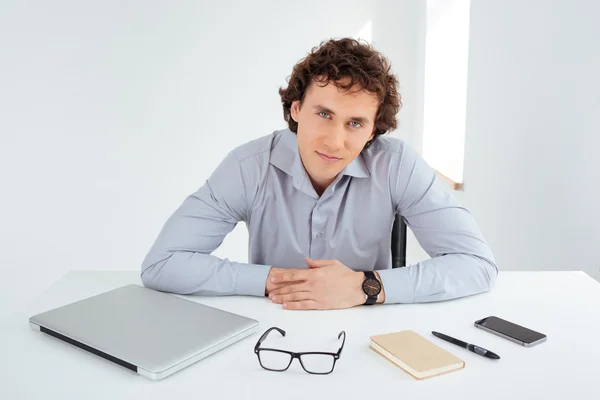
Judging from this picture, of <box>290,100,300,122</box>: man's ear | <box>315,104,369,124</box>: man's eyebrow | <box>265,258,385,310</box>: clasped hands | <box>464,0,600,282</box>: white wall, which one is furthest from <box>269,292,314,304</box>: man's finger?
<box>464,0,600,282</box>: white wall

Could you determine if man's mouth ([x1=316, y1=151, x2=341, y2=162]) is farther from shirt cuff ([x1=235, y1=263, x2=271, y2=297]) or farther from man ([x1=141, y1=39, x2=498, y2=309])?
shirt cuff ([x1=235, y1=263, x2=271, y2=297])

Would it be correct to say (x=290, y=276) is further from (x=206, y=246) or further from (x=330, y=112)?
(x=330, y=112)

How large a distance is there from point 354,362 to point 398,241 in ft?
2.35

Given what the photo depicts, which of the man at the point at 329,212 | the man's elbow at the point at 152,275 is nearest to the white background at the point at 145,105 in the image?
the man at the point at 329,212

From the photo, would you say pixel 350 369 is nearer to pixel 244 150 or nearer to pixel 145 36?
pixel 244 150

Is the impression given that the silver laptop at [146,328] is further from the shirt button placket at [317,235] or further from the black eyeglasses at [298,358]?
the shirt button placket at [317,235]

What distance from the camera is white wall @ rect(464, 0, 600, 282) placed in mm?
1678

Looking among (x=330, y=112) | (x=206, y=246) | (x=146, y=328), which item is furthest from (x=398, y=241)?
(x=146, y=328)

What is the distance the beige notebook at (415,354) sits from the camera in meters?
0.90

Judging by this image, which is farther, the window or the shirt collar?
the window

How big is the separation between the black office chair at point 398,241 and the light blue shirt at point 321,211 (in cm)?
2

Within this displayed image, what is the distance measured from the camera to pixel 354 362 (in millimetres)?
938

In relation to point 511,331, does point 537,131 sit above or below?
above

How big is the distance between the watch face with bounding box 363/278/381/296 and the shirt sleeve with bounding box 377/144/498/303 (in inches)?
0.7
